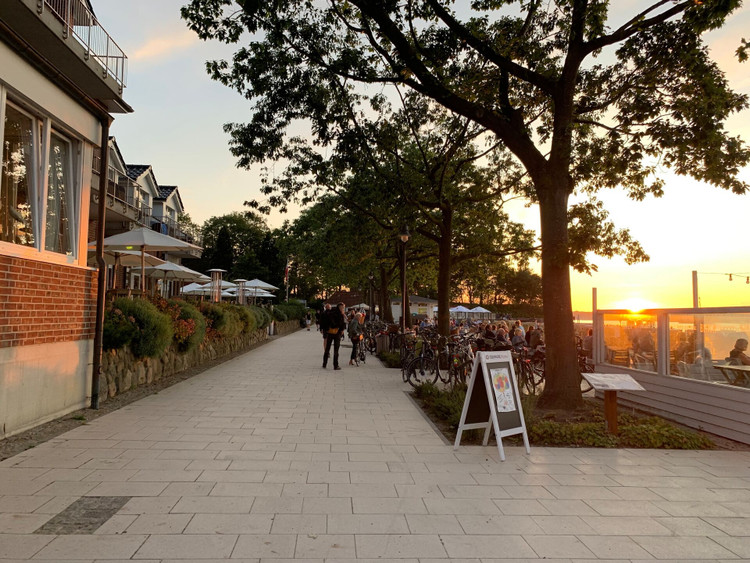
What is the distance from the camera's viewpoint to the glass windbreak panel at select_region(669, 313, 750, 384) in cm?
752

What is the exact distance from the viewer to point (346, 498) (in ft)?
15.2

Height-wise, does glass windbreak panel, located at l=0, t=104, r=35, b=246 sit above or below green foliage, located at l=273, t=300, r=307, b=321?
above

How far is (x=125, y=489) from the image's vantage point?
470 cm

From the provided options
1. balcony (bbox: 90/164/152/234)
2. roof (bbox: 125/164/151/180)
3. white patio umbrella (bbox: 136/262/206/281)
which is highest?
roof (bbox: 125/164/151/180)

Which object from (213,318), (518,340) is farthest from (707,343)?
(213,318)

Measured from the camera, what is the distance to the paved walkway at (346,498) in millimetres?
3643

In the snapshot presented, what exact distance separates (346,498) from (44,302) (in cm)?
491

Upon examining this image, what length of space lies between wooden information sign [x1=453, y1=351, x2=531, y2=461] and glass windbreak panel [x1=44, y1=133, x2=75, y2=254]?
5900mm

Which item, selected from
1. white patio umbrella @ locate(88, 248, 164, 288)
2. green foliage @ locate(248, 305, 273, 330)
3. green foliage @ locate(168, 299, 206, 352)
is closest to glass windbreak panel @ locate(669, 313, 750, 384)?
green foliage @ locate(168, 299, 206, 352)

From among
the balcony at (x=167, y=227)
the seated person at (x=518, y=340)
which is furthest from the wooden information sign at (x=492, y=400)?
the balcony at (x=167, y=227)

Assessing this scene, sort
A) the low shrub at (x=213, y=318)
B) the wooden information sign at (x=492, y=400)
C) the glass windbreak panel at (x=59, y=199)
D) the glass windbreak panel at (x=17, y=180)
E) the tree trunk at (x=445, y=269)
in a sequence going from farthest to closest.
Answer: the low shrub at (x=213, y=318) → the tree trunk at (x=445, y=269) → the glass windbreak panel at (x=59, y=199) → the glass windbreak panel at (x=17, y=180) → the wooden information sign at (x=492, y=400)

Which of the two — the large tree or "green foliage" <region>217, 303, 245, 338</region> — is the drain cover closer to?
the large tree

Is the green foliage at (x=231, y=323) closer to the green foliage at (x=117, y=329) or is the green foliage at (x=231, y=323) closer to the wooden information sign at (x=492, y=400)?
the green foliage at (x=117, y=329)

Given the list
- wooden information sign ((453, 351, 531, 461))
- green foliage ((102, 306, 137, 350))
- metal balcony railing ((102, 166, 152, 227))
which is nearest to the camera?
wooden information sign ((453, 351, 531, 461))
